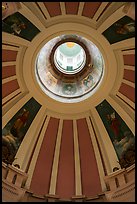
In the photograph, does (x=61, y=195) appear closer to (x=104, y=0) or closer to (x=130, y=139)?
(x=130, y=139)

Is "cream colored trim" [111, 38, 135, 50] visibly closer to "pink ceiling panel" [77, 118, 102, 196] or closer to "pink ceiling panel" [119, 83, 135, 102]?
"pink ceiling panel" [119, 83, 135, 102]

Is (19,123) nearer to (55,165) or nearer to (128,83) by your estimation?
(55,165)

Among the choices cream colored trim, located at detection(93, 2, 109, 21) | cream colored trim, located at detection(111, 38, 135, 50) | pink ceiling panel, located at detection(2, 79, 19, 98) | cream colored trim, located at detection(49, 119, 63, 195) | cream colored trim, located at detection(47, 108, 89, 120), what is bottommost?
cream colored trim, located at detection(49, 119, 63, 195)

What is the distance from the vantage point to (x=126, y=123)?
12.9 meters

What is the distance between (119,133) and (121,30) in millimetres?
3723

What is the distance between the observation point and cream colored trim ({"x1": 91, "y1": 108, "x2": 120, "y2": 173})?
499 inches

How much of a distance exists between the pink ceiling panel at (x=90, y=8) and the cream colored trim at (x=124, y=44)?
1351 mm

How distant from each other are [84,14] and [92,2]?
53 cm

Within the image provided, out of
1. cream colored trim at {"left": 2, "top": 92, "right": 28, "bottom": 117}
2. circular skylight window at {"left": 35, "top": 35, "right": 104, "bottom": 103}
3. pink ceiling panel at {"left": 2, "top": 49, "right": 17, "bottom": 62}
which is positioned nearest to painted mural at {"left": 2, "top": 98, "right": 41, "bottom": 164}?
cream colored trim at {"left": 2, "top": 92, "right": 28, "bottom": 117}

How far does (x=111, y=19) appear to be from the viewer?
11.3m

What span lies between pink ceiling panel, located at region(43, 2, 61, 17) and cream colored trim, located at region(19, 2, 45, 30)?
0.48 m

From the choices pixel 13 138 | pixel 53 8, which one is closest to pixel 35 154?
pixel 13 138

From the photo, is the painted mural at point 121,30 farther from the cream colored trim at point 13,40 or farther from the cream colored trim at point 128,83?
the cream colored trim at point 13,40

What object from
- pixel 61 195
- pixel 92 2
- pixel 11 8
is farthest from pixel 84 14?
pixel 61 195
